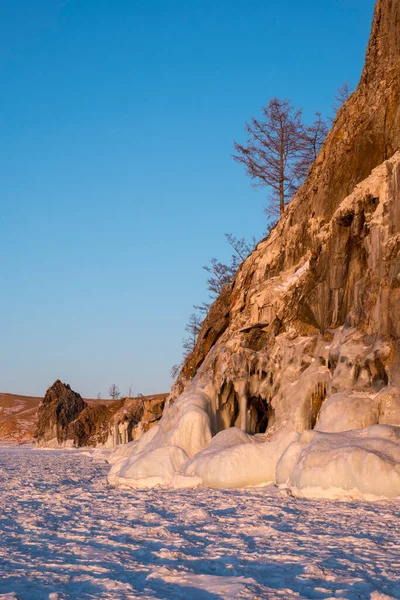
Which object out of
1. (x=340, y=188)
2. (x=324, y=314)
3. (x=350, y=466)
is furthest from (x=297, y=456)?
(x=340, y=188)

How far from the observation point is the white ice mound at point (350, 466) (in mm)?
9273

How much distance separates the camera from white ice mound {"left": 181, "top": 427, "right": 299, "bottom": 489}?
38.8 ft

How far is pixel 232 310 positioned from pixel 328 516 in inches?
515

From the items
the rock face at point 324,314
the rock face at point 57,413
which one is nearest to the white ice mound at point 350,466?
the rock face at point 324,314

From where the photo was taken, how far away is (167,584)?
195 inches

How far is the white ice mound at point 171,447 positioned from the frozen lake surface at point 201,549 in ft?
11.8

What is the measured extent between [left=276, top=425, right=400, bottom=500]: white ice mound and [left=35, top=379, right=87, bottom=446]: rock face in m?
45.9

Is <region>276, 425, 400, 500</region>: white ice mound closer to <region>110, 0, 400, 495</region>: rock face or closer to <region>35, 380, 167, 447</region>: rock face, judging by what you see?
<region>110, 0, 400, 495</region>: rock face

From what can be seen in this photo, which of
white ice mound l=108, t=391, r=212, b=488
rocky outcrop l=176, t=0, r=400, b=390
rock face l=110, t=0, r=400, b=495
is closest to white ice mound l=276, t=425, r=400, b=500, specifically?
rock face l=110, t=0, r=400, b=495

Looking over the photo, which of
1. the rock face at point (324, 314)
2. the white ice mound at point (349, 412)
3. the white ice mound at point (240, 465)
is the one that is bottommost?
the white ice mound at point (240, 465)

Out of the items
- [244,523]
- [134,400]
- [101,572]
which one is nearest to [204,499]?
[244,523]

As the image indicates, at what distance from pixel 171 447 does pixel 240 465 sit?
2831 mm

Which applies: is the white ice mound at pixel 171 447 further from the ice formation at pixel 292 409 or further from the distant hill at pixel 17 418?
the distant hill at pixel 17 418

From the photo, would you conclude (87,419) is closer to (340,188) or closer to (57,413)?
(57,413)
